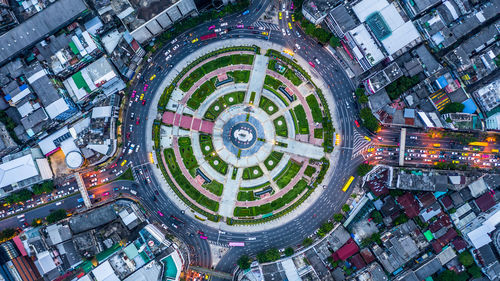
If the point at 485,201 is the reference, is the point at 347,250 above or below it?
above

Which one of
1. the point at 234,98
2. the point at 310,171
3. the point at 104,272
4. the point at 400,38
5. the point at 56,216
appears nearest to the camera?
the point at 104,272

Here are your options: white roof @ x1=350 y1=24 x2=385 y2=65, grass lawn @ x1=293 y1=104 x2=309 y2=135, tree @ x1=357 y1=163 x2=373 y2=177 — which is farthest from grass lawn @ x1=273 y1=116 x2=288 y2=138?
white roof @ x1=350 y1=24 x2=385 y2=65

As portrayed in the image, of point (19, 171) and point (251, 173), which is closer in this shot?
point (19, 171)

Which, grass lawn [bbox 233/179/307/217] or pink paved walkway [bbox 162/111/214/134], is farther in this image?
pink paved walkway [bbox 162/111/214/134]

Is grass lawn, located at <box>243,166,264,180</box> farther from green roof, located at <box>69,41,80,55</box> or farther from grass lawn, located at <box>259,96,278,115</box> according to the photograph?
green roof, located at <box>69,41,80,55</box>

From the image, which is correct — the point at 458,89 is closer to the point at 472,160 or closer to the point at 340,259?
the point at 472,160

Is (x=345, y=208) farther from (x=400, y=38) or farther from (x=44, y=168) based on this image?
(x=44, y=168)

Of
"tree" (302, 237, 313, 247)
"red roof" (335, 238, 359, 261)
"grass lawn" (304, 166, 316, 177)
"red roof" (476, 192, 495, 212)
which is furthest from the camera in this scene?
"grass lawn" (304, 166, 316, 177)

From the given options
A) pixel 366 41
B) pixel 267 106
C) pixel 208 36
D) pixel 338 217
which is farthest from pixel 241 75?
pixel 338 217
